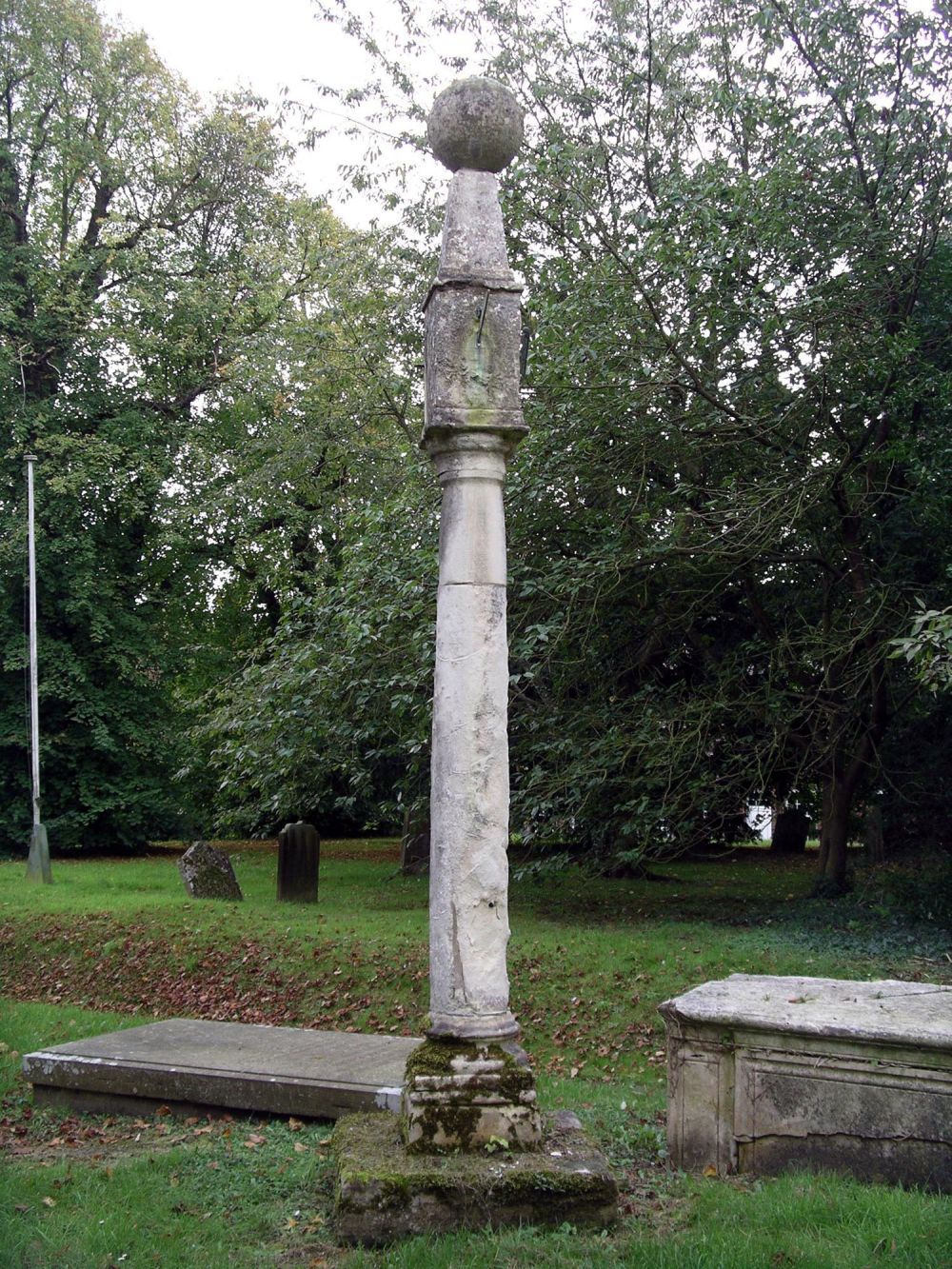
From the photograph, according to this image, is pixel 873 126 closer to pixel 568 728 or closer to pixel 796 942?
pixel 568 728

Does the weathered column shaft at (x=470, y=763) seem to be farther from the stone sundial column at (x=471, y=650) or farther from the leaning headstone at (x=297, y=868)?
the leaning headstone at (x=297, y=868)

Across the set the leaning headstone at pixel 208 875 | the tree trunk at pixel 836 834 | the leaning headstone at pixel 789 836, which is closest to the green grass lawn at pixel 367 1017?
the leaning headstone at pixel 208 875

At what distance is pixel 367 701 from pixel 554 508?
3057 millimetres

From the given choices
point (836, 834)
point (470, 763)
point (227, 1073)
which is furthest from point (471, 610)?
point (836, 834)

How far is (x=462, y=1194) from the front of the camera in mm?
4574

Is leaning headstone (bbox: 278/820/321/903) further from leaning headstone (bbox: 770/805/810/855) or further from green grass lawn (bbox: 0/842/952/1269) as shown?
leaning headstone (bbox: 770/805/810/855)

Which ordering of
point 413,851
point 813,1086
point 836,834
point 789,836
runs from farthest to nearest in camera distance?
point 789,836, point 413,851, point 836,834, point 813,1086

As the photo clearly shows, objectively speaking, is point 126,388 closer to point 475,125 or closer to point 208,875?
point 208,875

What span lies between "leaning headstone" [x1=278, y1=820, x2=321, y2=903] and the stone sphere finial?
11.2 meters

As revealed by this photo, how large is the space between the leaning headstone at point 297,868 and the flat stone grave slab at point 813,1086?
1016 cm

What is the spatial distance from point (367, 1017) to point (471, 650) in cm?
623

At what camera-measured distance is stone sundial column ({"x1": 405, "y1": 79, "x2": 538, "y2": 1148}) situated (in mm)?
4949

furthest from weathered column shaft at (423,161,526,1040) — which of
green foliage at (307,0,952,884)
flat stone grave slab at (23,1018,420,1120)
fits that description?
green foliage at (307,0,952,884)

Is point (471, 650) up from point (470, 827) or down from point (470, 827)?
up
